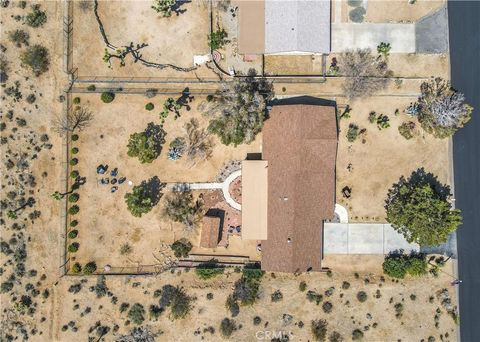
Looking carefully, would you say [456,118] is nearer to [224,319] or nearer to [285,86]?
[285,86]

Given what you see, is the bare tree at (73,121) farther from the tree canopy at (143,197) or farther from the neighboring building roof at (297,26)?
the neighboring building roof at (297,26)

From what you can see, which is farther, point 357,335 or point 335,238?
point 335,238

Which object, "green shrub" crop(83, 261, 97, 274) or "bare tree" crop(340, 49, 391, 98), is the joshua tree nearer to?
"green shrub" crop(83, 261, 97, 274)

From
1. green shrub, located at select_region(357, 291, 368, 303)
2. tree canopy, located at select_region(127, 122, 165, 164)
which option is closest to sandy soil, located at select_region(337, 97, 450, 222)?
green shrub, located at select_region(357, 291, 368, 303)

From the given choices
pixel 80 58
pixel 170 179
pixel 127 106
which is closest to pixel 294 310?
pixel 170 179

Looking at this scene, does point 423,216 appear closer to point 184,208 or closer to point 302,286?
point 302,286

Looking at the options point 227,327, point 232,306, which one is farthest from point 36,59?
point 227,327

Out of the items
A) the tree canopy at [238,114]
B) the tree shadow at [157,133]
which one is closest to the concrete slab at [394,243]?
the tree canopy at [238,114]
